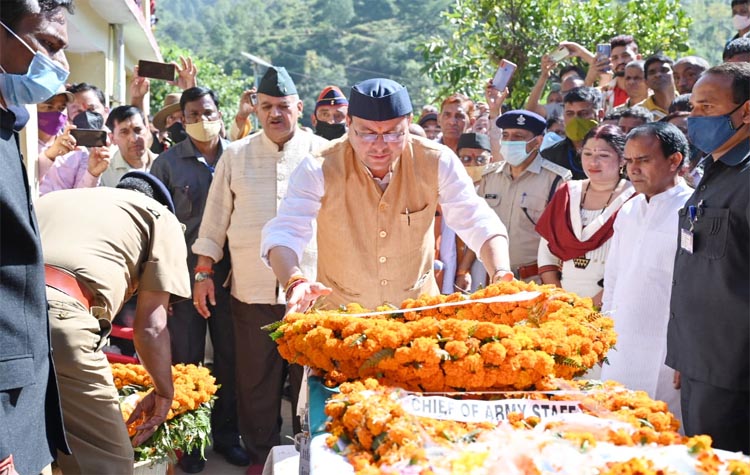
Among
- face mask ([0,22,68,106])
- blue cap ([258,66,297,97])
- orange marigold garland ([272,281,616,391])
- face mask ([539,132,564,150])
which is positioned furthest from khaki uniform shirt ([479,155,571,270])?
face mask ([0,22,68,106])

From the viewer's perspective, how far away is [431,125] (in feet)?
32.6

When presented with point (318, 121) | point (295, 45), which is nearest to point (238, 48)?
point (295, 45)

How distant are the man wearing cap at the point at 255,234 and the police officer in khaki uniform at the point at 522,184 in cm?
156

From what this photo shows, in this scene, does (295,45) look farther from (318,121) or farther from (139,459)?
(139,459)

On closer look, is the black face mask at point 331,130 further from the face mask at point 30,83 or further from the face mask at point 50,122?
the face mask at point 30,83

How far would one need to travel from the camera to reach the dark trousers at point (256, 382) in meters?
5.92

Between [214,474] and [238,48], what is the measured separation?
235ft

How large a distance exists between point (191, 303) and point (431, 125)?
450 centimetres

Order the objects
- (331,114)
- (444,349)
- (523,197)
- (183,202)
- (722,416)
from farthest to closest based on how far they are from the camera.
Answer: (331,114), (523,197), (183,202), (722,416), (444,349)

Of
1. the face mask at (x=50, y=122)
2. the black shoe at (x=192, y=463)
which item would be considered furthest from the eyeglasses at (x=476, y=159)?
the face mask at (x=50, y=122)

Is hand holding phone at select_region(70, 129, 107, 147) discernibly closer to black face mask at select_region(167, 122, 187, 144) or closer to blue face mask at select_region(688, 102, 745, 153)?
black face mask at select_region(167, 122, 187, 144)

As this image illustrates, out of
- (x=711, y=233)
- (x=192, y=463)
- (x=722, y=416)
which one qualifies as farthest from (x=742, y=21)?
(x=192, y=463)

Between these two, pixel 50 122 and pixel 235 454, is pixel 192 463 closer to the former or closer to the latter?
pixel 235 454

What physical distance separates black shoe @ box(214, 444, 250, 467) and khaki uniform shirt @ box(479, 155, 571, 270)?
2.30 m
